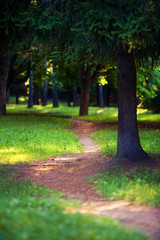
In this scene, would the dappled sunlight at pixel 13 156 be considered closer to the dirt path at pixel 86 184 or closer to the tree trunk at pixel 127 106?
the dirt path at pixel 86 184

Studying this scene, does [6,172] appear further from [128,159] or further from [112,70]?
[112,70]

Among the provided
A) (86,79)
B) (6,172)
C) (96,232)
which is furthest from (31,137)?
(86,79)

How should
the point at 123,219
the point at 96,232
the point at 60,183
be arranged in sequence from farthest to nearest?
1. the point at 60,183
2. the point at 123,219
3. the point at 96,232

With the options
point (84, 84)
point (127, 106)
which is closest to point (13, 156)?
point (127, 106)

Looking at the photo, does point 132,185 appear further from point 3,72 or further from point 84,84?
point 84,84

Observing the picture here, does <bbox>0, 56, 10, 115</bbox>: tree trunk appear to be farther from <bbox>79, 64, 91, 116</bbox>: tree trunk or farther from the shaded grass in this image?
the shaded grass

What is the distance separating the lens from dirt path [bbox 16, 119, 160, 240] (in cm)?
506

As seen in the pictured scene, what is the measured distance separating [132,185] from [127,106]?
280cm

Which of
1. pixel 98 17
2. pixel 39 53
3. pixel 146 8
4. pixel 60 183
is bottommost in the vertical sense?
pixel 60 183

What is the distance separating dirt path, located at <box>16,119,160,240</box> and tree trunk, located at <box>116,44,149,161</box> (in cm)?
88

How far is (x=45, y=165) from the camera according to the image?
959 centimetres

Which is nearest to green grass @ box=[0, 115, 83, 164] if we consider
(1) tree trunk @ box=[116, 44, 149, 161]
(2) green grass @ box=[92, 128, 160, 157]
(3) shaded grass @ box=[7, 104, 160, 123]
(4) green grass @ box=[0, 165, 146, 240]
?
(2) green grass @ box=[92, 128, 160, 157]

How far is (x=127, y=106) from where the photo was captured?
920 cm

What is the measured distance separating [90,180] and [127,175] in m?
0.98
